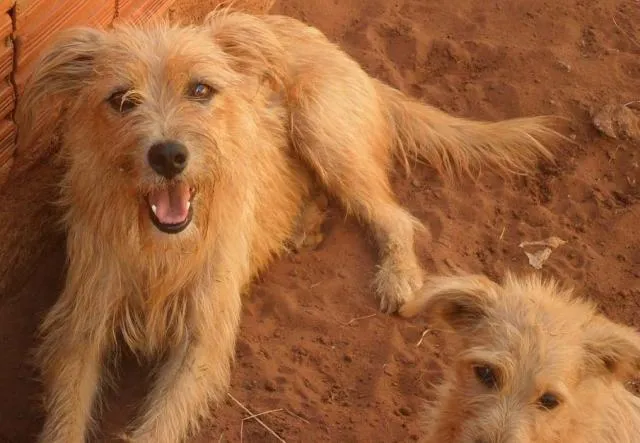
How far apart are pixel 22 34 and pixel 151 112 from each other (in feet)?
3.14

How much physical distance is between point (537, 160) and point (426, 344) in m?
1.65

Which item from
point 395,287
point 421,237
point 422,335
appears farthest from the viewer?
point 421,237

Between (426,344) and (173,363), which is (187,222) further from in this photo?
(426,344)

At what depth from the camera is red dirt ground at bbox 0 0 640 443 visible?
5.55 metres

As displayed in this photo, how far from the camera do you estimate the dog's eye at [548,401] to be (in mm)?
4414

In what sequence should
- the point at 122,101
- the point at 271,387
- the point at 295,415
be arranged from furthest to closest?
the point at 271,387
the point at 295,415
the point at 122,101

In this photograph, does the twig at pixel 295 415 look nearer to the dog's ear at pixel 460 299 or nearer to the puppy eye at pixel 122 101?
the dog's ear at pixel 460 299

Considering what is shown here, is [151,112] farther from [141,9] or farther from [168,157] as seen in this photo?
[141,9]

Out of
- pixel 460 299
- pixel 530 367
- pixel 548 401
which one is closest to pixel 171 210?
pixel 460 299

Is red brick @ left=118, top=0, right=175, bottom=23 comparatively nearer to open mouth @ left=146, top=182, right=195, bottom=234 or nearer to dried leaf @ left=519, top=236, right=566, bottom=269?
open mouth @ left=146, top=182, right=195, bottom=234

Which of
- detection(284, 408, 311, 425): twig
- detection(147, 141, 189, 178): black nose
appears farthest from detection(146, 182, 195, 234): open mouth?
detection(284, 408, 311, 425): twig

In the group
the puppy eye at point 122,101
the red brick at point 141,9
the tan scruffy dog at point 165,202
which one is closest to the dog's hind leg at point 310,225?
the tan scruffy dog at point 165,202

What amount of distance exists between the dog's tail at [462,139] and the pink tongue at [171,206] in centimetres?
217

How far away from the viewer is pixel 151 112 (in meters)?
4.79
